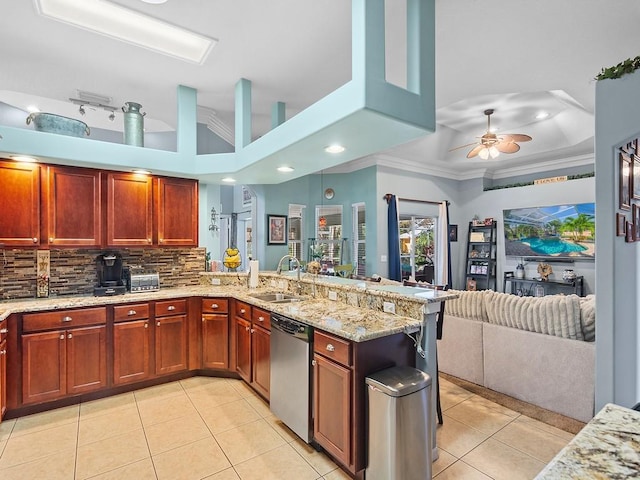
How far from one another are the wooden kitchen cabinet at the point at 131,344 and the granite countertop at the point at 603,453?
3515mm

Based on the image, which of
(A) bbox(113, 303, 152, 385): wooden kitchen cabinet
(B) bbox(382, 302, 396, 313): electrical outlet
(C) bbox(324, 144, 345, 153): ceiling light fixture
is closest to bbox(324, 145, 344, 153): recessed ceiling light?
(C) bbox(324, 144, 345, 153): ceiling light fixture

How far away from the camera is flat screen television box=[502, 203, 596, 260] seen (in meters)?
6.17

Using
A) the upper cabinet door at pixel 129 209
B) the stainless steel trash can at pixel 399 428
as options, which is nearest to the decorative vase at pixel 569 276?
the stainless steel trash can at pixel 399 428

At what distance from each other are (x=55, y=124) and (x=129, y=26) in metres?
1.29

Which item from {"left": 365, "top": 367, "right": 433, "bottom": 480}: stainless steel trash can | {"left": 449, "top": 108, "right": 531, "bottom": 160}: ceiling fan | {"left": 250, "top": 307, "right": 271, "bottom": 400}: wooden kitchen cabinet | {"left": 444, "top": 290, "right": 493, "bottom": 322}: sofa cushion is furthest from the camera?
{"left": 449, "top": 108, "right": 531, "bottom": 160}: ceiling fan

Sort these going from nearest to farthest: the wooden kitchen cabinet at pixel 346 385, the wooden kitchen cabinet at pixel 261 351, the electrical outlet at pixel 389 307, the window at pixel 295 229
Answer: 1. the wooden kitchen cabinet at pixel 346 385
2. the electrical outlet at pixel 389 307
3. the wooden kitchen cabinet at pixel 261 351
4. the window at pixel 295 229

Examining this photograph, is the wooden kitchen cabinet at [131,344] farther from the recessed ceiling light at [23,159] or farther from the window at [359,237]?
the window at [359,237]

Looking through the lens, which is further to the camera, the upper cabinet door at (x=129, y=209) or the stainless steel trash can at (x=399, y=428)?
the upper cabinet door at (x=129, y=209)

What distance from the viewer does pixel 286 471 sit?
2203 millimetres

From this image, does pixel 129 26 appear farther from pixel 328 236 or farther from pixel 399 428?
pixel 328 236

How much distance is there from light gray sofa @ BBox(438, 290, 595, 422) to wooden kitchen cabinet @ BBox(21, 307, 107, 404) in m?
3.57

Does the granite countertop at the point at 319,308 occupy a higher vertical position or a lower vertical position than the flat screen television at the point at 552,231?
lower

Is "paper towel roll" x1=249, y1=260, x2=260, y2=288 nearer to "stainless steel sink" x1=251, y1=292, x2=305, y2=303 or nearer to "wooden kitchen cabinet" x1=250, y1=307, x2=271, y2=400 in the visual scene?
"stainless steel sink" x1=251, y1=292, x2=305, y2=303

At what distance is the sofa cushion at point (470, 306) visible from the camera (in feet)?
11.4
